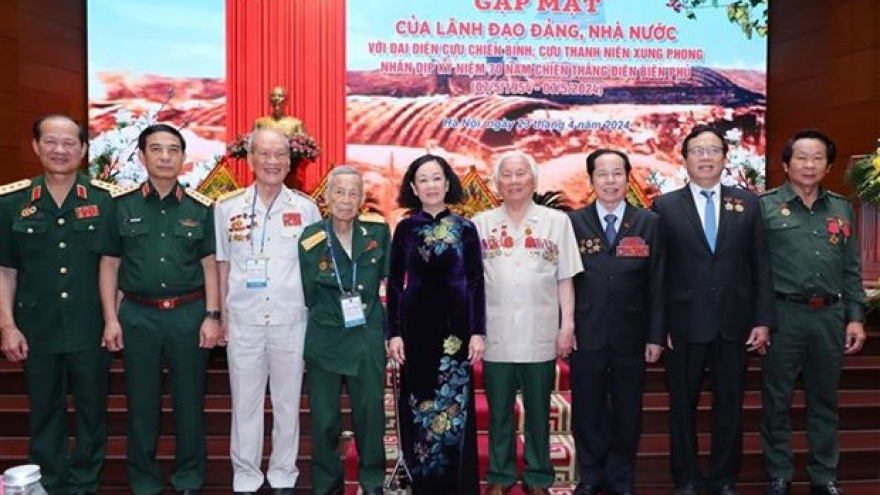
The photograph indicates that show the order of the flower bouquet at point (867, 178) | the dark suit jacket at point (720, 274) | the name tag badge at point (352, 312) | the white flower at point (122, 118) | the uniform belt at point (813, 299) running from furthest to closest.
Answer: the white flower at point (122, 118) → the flower bouquet at point (867, 178) → the uniform belt at point (813, 299) → the dark suit jacket at point (720, 274) → the name tag badge at point (352, 312)

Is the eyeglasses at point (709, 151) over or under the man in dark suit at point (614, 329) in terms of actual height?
over

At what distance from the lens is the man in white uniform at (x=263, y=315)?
2814mm

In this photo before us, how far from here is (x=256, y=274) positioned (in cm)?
280

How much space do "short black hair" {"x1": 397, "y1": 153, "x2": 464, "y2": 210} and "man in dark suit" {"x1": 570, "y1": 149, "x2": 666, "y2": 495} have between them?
52 centimetres

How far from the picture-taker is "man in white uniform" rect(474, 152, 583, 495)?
2818 mm

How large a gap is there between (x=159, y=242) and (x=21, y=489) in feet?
6.20

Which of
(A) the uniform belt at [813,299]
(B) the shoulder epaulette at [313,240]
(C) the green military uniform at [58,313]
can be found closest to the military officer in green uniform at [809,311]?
(A) the uniform belt at [813,299]

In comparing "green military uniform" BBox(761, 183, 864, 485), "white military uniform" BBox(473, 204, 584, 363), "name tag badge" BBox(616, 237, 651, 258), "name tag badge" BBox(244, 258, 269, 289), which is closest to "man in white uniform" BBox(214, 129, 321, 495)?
"name tag badge" BBox(244, 258, 269, 289)

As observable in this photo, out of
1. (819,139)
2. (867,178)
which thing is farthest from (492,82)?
(819,139)

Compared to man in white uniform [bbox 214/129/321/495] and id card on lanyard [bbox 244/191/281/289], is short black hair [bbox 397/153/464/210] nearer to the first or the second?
man in white uniform [bbox 214/129/321/495]

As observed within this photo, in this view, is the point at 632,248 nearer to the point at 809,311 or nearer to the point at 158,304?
the point at 809,311

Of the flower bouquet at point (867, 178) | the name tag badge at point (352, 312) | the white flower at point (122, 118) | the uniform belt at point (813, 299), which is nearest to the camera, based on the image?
the name tag badge at point (352, 312)

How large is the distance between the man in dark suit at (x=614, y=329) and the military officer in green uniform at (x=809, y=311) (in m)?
0.57

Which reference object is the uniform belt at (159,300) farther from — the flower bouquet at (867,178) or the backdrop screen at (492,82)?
the backdrop screen at (492,82)
